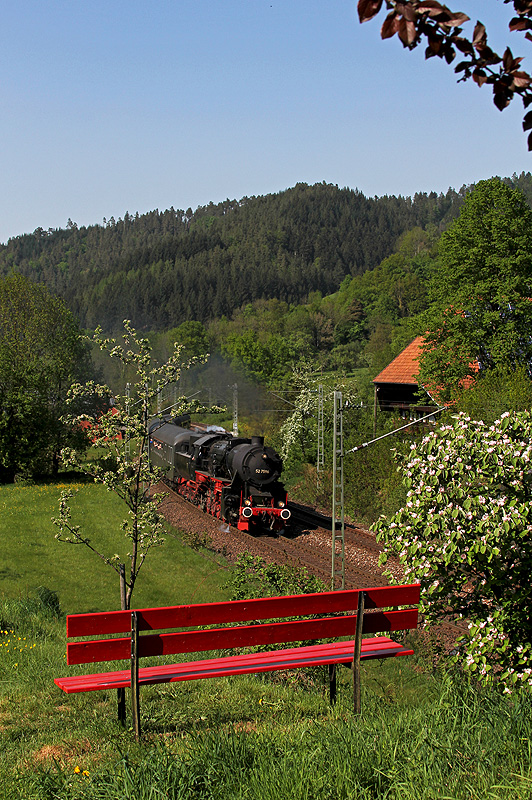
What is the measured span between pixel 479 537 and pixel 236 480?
19.1 m

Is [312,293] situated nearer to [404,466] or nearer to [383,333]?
[383,333]

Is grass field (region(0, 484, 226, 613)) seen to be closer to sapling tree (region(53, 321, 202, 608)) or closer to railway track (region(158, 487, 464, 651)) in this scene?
railway track (region(158, 487, 464, 651))

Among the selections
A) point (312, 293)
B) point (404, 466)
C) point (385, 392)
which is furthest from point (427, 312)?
point (312, 293)

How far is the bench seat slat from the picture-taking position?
5441 millimetres

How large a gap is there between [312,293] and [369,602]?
484ft

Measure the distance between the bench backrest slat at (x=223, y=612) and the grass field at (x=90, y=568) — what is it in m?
10.6

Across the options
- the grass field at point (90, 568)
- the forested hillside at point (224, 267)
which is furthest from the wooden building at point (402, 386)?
the forested hillside at point (224, 267)

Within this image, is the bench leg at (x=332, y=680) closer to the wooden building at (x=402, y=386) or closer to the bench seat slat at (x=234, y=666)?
the bench seat slat at (x=234, y=666)

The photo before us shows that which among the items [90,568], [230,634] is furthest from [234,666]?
[90,568]

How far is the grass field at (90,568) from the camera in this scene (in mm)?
19438

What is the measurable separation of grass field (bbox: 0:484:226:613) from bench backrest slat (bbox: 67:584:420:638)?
1064cm

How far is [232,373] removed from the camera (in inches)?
2377

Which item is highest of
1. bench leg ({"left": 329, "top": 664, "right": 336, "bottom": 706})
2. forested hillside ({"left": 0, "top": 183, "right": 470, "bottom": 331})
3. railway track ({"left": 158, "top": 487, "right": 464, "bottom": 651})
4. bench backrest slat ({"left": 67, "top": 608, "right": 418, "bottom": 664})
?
forested hillside ({"left": 0, "top": 183, "right": 470, "bottom": 331})

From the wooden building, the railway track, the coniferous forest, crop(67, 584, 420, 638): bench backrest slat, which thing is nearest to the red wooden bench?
crop(67, 584, 420, 638): bench backrest slat
